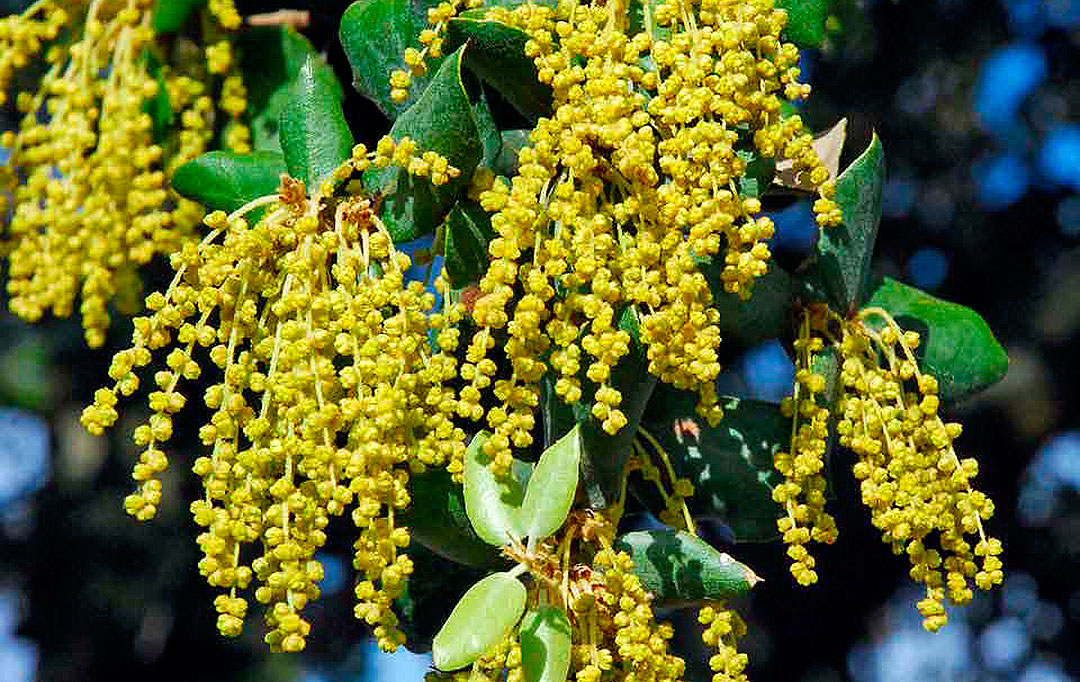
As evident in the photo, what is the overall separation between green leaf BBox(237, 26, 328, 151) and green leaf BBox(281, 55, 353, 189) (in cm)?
41

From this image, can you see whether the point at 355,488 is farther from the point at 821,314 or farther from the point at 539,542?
the point at 821,314

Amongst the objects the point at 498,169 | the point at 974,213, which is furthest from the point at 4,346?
the point at 498,169

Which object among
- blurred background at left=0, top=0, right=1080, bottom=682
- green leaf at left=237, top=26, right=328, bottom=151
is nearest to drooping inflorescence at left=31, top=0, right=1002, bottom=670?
green leaf at left=237, top=26, right=328, bottom=151

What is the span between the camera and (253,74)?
1.75 meters

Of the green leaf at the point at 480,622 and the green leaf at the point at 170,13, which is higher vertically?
the green leaf at the point at 170,13

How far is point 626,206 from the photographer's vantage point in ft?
3.77

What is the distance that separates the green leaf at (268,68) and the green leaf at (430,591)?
57cm

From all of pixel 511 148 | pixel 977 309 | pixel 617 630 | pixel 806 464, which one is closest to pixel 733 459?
pixel 806 464

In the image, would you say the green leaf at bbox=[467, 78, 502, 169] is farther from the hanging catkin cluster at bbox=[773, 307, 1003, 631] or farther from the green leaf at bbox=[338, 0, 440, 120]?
the hanging catkin cluster at bbox=[773, 307, 1003, 631]

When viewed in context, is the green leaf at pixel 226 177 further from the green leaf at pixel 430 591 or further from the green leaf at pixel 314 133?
the green leaf at pixel 430 591

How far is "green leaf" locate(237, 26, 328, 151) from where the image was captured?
5.64 ft

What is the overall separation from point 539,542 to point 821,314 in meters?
0.36

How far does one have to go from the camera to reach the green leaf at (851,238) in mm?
1349

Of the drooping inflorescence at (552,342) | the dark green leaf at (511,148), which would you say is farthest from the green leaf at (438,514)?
the dark green leaf at (511,148)
